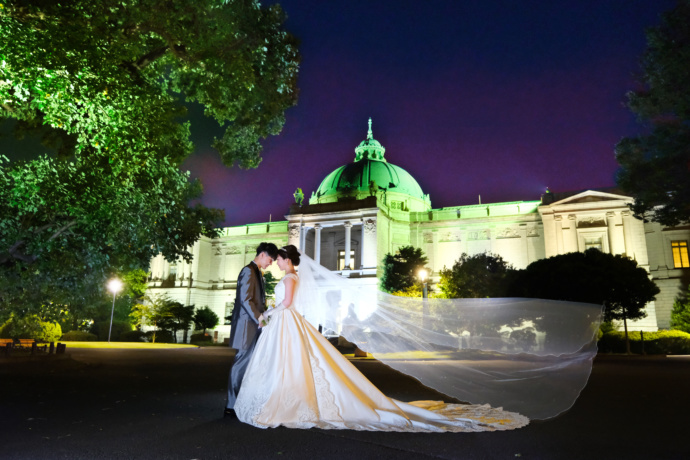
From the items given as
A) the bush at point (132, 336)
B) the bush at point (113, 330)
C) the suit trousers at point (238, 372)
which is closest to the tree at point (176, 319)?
the bush at point (132, 336)

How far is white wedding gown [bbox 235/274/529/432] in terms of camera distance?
219 inches

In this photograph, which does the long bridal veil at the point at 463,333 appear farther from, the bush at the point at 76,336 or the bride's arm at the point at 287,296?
the bush at the point at 76,336

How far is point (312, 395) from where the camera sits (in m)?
5.91

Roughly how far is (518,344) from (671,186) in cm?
1158

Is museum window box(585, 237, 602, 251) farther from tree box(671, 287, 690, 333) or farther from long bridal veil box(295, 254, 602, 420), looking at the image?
long bridal veil box(295, 254, 602, 420)

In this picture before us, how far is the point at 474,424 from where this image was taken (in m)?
5.62

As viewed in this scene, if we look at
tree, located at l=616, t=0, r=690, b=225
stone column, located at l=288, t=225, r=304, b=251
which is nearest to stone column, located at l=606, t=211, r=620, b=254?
stone column, located at l=288, t=225, r=304, b=251

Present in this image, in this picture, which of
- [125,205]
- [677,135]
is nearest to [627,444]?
[125,205]

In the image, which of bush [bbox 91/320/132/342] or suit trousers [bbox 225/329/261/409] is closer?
suit trousers [bbox 225/329/261/409]

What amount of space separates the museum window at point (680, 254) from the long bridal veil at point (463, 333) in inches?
1799

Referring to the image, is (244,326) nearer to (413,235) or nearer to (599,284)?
(599,284)

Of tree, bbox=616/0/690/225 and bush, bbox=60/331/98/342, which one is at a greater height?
tree, bbox=616/0/690/225

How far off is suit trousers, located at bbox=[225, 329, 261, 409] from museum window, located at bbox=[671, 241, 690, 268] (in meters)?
48.9

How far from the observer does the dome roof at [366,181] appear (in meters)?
60.2
